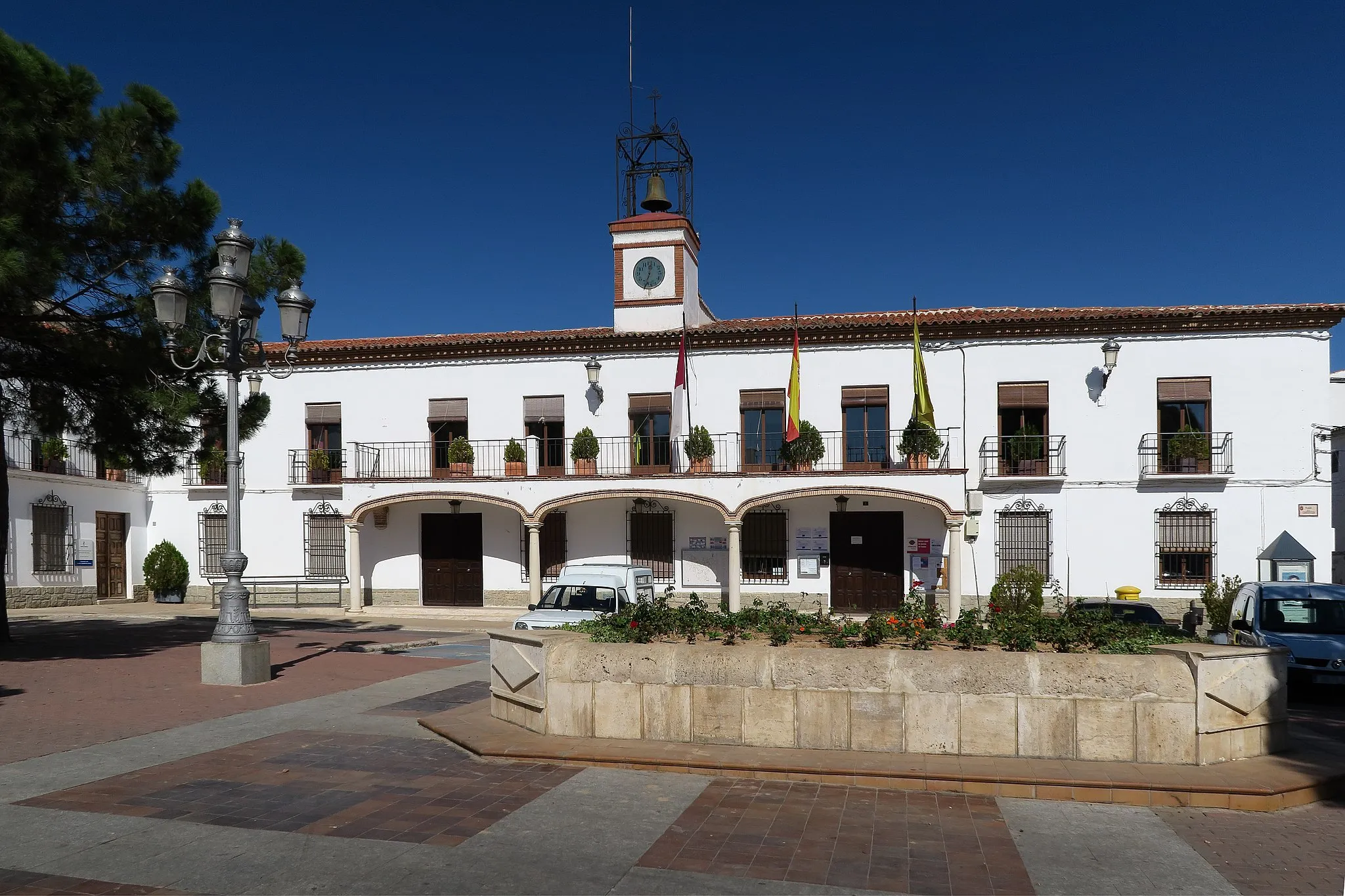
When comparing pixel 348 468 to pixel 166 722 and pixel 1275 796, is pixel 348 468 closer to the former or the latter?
pixel 166 722

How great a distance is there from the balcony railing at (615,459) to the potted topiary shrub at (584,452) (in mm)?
34

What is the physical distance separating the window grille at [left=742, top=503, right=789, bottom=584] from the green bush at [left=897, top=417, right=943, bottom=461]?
3602mm

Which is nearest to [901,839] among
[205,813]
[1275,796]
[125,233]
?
[1275,796]

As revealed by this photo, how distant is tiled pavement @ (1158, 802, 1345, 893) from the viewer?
5.32 m

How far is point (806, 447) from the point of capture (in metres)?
22.7

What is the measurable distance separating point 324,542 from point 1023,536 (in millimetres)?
18400

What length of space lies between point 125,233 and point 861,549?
670 inches

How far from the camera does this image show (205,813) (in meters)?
6.42

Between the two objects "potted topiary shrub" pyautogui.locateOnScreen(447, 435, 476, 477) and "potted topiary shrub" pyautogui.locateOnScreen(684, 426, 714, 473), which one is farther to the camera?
"potted topiary shrub" pyautogui.locateOnScreen(447, 435, 476, 477)

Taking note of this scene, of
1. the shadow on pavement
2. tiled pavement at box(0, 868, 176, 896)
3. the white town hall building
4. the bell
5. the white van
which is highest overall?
the bell

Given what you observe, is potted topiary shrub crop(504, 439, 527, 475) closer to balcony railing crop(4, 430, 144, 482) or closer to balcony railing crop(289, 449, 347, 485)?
balcony railing crop(289, 449, 347, 485)

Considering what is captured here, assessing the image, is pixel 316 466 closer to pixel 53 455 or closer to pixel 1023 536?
pixel 53 455

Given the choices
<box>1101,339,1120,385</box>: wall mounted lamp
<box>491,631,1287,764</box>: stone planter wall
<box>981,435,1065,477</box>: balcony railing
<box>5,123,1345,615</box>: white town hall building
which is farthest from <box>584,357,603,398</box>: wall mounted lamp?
<box>491,631,1287,764</box>: stone planter wall

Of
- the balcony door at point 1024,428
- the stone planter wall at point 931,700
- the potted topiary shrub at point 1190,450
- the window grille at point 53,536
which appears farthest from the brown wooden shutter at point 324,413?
the potted topiary shrub at point 1190,450
